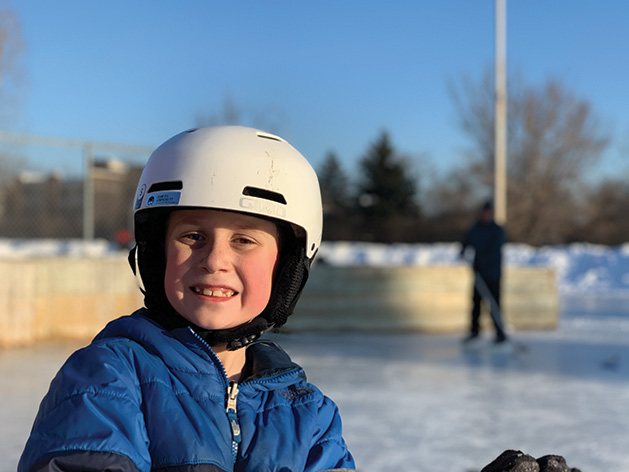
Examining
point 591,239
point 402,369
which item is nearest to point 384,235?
point 591,239

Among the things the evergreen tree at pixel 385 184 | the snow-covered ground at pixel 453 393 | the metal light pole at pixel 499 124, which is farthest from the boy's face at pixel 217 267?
the evergreen tree at pixel 385 184

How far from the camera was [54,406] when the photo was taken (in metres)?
1.14

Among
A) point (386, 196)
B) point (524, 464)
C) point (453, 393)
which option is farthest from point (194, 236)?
point (386, 196)

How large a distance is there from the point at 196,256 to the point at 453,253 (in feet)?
76.0

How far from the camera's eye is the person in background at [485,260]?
8.51 m

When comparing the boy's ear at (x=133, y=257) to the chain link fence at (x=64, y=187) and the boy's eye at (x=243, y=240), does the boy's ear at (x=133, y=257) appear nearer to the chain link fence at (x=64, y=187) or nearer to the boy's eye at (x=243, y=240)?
the boy's eye at (x=243, y=240)

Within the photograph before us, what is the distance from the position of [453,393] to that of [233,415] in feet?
14.3

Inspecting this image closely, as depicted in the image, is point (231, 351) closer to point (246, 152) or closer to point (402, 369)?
point (246, 152)

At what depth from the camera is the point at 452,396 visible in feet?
17.3

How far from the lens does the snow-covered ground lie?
371 centimetres

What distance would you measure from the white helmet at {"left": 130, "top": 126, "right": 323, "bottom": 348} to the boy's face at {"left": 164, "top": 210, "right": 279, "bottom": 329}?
0.13ft

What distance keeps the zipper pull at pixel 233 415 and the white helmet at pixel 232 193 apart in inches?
5.6

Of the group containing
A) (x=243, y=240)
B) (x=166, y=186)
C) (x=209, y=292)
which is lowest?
(x=209, y=292)

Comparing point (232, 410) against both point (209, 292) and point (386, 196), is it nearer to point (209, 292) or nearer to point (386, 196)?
point (209, 292)
